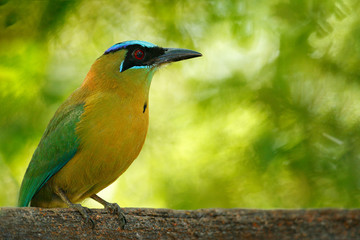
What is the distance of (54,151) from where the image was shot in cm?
411

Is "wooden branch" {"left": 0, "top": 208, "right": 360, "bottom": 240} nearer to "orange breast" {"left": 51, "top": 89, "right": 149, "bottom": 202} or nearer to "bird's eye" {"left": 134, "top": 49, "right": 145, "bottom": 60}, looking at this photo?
"orange breast" {"left": 51, "top": 89, "right": 149, "bottom": 202}

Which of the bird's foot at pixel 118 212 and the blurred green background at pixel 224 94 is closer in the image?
the bird's foot at pixel 118 212

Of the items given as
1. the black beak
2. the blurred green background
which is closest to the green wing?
the blurred green background

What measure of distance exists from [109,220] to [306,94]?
235cm

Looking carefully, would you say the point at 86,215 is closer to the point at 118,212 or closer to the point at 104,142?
the point at 118,212

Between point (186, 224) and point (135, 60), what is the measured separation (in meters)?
1.96

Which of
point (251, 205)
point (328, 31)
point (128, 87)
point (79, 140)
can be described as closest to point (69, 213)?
point (79, 140)

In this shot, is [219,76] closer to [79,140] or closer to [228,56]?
[228,56]

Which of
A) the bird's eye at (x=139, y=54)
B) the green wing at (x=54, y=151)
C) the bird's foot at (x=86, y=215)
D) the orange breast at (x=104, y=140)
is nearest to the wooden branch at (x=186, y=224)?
the bird's foot at (x=86, y=215)

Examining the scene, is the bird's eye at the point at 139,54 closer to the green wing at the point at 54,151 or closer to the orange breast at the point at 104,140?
the orange breast at the point at 104,140

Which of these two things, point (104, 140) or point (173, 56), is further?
point (173, 56)

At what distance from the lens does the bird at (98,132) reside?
3855mm

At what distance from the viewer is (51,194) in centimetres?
421

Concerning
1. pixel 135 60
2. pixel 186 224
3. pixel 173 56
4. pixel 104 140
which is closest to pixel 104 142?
pixel 104 140
